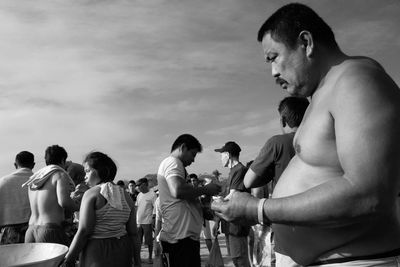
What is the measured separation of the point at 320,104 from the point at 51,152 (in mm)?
4145

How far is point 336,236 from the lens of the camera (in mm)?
1304

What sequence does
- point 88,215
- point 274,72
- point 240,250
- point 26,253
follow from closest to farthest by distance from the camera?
1. point 274,72
2. point 26,253
3. point 88,215
4. point 240,250

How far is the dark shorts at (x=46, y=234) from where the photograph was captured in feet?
14.2

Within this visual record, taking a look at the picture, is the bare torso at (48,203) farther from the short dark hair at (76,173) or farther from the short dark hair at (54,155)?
the short dark hair at (76,173)

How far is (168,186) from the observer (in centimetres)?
410

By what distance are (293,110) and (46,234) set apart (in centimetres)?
320

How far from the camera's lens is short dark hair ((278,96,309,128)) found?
132 inches

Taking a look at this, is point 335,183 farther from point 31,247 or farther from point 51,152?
point 51,152

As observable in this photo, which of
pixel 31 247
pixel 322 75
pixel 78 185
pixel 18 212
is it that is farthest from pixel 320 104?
pixel 78 185

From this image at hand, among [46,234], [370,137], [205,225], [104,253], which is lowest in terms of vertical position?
[205,225]

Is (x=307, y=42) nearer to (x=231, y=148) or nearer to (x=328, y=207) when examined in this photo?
(x=328, y=207)

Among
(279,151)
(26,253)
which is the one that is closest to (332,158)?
(26,253)

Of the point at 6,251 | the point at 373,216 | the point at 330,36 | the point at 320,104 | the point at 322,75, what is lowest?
the point at 6,251

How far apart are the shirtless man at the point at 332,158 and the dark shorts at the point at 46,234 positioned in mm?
3528
